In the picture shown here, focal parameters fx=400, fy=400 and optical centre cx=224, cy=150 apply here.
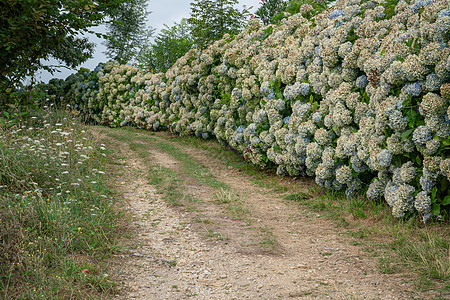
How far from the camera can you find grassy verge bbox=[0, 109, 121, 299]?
11.7ft

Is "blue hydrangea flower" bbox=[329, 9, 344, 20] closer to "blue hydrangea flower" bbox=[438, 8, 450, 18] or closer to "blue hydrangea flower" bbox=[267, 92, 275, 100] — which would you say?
"blue hydrangea flower" bbox=[267, 92, 275, 100]

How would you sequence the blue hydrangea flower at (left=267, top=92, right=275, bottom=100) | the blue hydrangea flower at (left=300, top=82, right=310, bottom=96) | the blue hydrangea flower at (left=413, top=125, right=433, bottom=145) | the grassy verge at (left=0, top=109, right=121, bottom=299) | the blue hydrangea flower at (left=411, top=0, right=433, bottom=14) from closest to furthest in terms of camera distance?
the grassy verge at (left=0, top=109, right=121, bottom=299) < the blue hydrangea flower at (left=413, top=125, right=433, bottom=145) < the blue hydrangea flower at (left=411, top=0, right=433, bottom=14) < the blue hydrangea flower at (left=300, top=82, right=310, bottom=96) < the blue hydrangea flower at (left=267, top=92, right=275, bottom=100)

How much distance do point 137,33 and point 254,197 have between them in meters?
20.1

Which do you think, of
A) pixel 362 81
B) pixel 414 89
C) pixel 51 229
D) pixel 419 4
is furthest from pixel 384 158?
pixel 51 229

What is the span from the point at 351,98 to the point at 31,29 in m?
5.73

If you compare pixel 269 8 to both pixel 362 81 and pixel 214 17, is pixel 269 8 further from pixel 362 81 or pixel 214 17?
pixel 362 81

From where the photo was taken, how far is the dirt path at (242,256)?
371 cm

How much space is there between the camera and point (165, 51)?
78.5 feet

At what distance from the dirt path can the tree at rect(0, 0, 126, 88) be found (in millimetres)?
3391

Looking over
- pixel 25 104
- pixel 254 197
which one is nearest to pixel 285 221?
pixel 254 197

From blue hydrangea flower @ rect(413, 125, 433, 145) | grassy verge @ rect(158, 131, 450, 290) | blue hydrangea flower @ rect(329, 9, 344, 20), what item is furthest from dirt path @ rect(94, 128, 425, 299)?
blue hydrangea flower @ rect(329, 9, 344, 20)

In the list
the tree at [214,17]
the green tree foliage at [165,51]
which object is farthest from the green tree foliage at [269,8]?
the green tree foliage at [165,51]

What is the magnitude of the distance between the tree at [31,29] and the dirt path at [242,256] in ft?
11.1

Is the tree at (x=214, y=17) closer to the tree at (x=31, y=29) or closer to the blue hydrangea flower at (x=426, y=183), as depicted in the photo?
the tree at (x=31, y=29)
